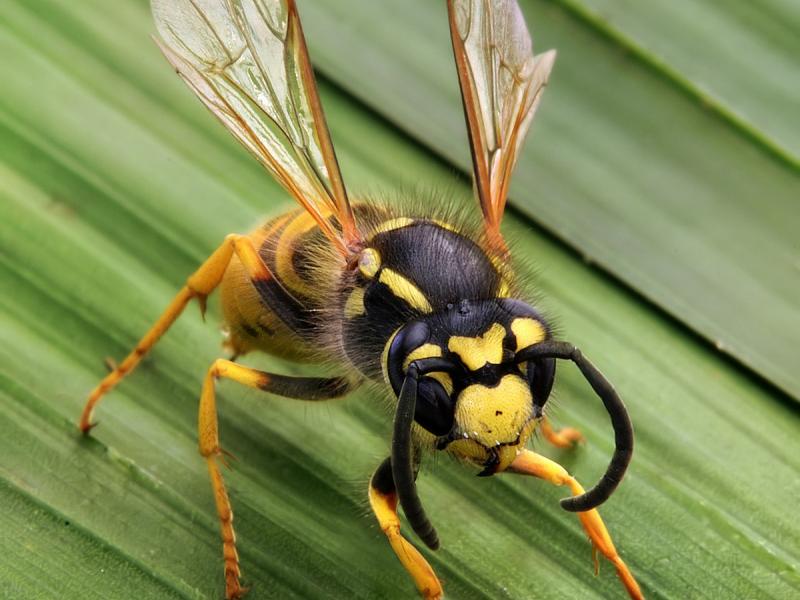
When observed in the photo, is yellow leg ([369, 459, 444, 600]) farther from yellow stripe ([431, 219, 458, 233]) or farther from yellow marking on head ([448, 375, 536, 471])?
yellow stripe ([431, 219, 458, 233])

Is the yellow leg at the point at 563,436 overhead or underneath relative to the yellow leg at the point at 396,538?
underneath

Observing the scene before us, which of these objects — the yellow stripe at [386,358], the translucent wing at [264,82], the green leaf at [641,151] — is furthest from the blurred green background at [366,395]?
the translucent wing at [264,82]

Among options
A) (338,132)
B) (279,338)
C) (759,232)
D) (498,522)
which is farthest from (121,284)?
(759,232)

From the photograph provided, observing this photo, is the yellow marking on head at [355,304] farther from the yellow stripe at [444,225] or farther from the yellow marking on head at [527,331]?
the yellow marking on head at [527,331]

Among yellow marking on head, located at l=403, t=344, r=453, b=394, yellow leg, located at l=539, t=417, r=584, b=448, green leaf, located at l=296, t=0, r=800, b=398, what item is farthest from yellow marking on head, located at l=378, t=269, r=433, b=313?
green leaf, located at l=296, t=0, r=800, b=398

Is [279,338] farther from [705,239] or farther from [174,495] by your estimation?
[705,239]

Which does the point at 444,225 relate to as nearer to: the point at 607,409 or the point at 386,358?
the point at 386,358

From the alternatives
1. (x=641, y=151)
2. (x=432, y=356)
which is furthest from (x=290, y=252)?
(x=641, y=151)
